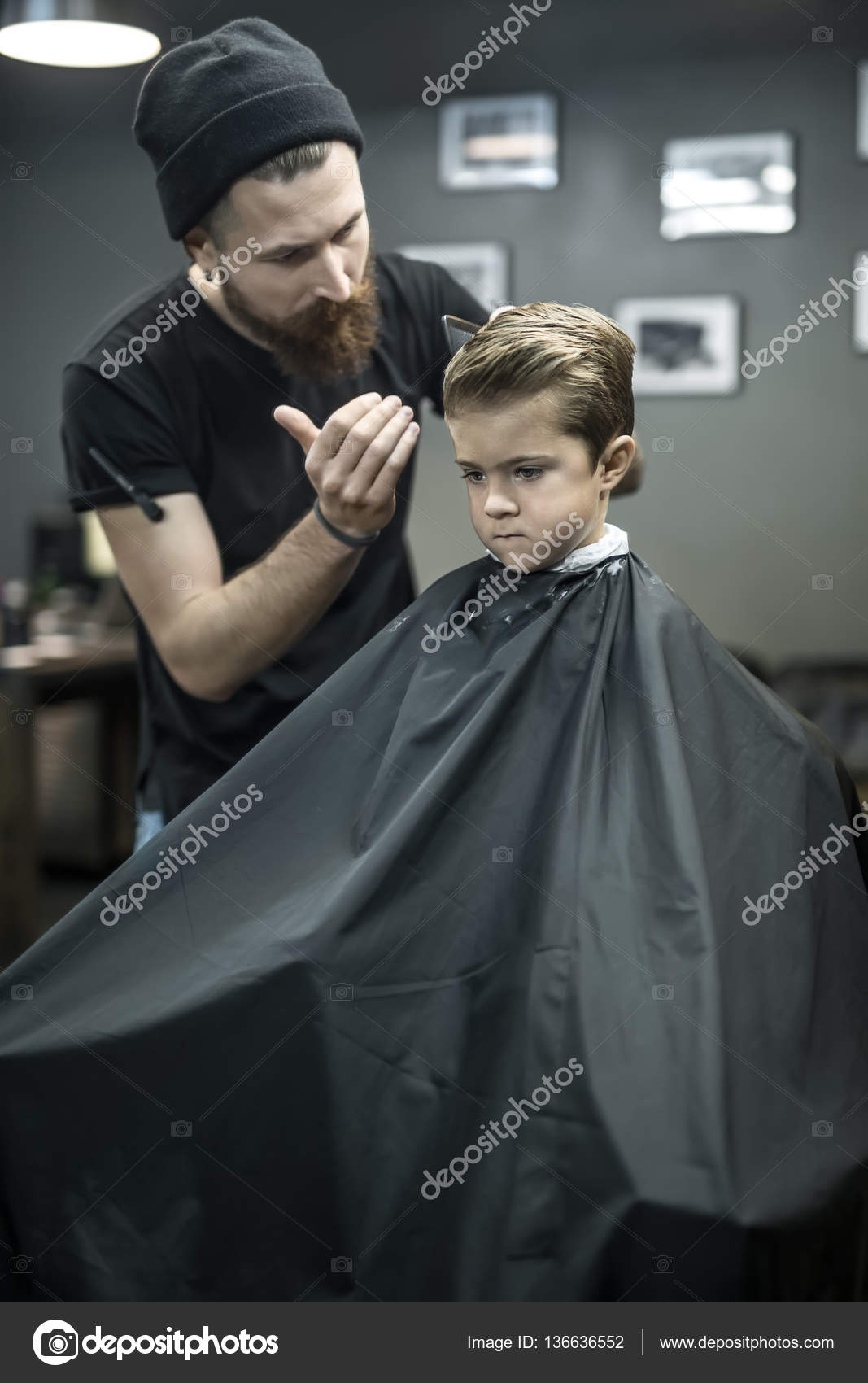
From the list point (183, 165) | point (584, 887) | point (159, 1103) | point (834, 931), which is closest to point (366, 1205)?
point (159, 1103)

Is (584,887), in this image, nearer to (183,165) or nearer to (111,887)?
(111,887)

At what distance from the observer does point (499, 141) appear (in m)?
4.96

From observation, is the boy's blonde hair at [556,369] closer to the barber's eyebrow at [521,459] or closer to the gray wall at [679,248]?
the barber's eyebrow at [521,459]

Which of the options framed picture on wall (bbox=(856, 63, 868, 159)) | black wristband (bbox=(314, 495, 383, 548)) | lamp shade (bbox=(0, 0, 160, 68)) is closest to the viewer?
black wristband (bbox=(314, 495, 383, 548))

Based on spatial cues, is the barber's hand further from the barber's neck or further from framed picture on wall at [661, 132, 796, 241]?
framed picture on wall at [661, 132, 796, 241]

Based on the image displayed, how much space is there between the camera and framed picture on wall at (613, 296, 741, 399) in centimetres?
483

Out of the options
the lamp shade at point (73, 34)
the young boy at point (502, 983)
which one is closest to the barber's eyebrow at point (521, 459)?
the young boy at point (502, 983)

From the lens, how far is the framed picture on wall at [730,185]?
462cm

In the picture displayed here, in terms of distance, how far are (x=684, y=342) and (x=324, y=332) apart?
374cm

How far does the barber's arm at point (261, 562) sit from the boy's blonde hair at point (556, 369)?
11 cm

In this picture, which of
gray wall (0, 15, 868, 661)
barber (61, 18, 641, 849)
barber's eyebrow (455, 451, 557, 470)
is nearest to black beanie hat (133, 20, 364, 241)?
barber (61, 18, 641, 849)

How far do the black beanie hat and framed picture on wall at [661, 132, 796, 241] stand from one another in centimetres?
367

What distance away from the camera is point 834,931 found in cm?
115

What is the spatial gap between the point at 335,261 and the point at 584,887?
2.73ft
